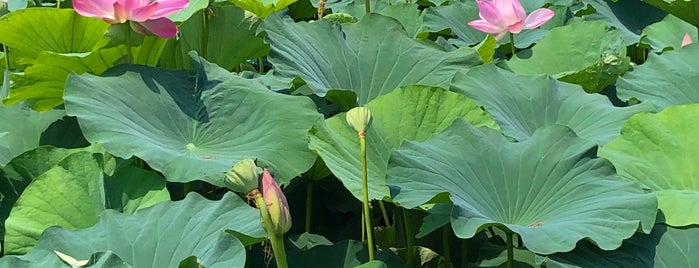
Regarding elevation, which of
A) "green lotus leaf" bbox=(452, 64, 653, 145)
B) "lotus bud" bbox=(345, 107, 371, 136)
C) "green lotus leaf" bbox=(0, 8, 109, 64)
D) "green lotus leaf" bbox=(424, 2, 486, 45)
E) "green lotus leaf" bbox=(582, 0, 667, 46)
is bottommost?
"green lotus leaf" bbox=(582, 0, 667, 46)

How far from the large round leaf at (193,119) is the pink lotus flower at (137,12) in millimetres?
76

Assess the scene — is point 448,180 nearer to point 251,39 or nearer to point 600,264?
point 600,264

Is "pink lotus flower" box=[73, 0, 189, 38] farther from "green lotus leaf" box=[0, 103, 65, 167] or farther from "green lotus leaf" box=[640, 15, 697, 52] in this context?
"green lotus leaf" box=[640, 15, 697, 52]

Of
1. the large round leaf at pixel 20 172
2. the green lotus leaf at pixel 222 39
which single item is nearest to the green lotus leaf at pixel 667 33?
the green lotus leaf at pixel 222 39

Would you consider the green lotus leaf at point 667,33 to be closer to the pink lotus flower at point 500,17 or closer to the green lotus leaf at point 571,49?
the green lotus leaf at point 571,49

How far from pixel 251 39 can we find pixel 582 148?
74cm

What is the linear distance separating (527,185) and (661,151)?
0.27 metres

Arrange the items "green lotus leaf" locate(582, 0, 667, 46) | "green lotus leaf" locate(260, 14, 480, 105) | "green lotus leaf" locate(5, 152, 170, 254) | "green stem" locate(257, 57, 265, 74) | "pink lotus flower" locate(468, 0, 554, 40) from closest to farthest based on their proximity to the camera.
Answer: "green lotus leaf" locate(5, 152, 170, 254) < "green lotus leaf" locate(260, 14, 480, 105) < "pink lotus flower" locate(468, 0, 554, 40) < "green stem" locate(257, 57, 265, 74) < "green lotus leaf" locate(582, 0, 667, 46)

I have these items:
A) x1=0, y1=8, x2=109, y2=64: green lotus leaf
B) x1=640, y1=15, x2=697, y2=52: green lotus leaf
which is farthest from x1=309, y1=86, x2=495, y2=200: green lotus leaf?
x1=640, y1=15, x2=697, y2=52: green lotus leaf

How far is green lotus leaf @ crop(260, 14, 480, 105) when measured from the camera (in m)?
1.55

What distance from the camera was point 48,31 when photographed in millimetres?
1522

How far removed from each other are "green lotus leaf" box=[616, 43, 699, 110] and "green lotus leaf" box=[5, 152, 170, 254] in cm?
93

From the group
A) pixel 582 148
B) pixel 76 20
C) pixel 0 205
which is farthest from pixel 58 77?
pixel 582 148

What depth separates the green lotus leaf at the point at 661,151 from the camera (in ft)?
4.08
